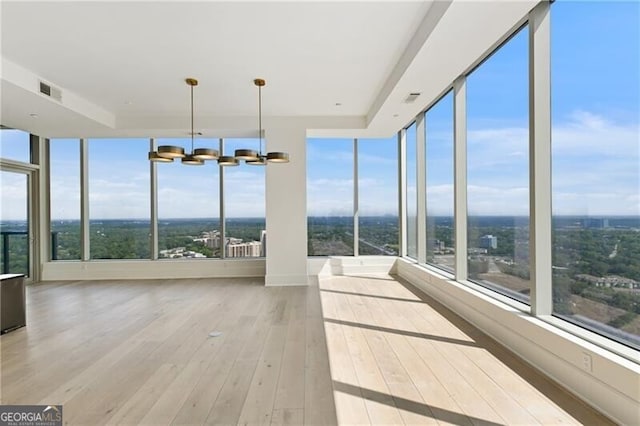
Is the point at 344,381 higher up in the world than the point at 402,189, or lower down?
lower down

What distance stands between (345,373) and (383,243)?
5332 mm

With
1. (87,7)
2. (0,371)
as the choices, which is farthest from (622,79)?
(0,371)

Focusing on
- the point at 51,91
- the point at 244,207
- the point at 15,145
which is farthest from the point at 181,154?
the point at 15,145

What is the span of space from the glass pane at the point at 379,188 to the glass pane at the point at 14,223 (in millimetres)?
6933

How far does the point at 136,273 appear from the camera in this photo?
7754 millimetres

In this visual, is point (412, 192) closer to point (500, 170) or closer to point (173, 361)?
point (500, 170)

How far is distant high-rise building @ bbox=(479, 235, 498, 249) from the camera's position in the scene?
4215 mm

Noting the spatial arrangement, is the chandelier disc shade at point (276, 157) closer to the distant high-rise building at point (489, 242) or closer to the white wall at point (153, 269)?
the distant high-rise building at point (489, 242)

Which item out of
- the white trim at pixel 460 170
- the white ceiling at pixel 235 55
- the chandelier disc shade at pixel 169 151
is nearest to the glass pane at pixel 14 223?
the white ceiling at pixel 235 55

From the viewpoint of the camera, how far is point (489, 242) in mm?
4355

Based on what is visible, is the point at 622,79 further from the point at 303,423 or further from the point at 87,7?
the point at 87,7

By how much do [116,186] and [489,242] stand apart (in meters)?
7.39

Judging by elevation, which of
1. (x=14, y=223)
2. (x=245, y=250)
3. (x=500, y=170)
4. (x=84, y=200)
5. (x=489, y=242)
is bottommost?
(x=245, y=250)

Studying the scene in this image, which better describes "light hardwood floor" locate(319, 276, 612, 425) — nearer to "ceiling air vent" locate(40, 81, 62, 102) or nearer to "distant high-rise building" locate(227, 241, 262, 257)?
"distant high-rise building" locate(227, 241, 262, 257)
